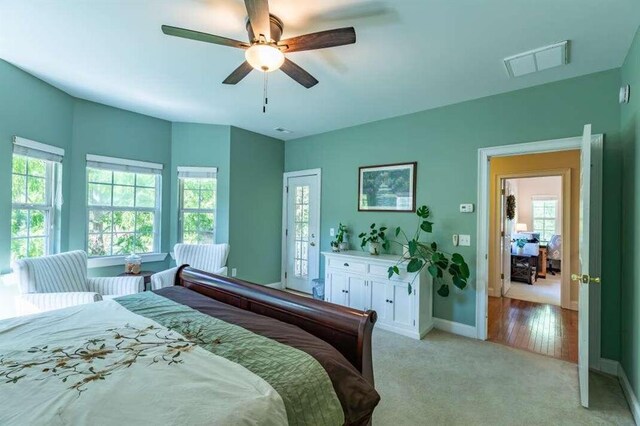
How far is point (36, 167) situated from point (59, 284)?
4.37 ft

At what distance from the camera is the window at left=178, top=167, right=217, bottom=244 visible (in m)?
4.50

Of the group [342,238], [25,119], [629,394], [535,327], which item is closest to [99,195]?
[25,119]

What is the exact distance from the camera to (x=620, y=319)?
102 inches

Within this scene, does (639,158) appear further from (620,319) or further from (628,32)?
(620,319)

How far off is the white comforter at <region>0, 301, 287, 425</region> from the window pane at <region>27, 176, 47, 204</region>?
90.6 inches

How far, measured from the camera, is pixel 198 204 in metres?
4.58

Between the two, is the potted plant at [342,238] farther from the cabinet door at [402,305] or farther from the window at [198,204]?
the window at [198,204]

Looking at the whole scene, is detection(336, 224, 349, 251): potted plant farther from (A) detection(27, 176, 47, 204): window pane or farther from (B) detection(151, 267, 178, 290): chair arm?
(A) detection(27, 176, 47, 204): window pane

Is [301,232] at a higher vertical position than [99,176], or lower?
lower

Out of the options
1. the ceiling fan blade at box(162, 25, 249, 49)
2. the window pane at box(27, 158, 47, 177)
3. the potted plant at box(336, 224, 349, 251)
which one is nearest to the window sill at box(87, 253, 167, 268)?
the window pane at box(27, 158, 47, 177)

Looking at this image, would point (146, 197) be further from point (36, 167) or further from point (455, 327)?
point (455, 327)

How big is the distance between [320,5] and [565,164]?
4.63 m

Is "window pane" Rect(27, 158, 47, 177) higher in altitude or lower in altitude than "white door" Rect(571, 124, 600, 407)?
higher

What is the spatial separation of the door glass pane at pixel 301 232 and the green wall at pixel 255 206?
0.32m
